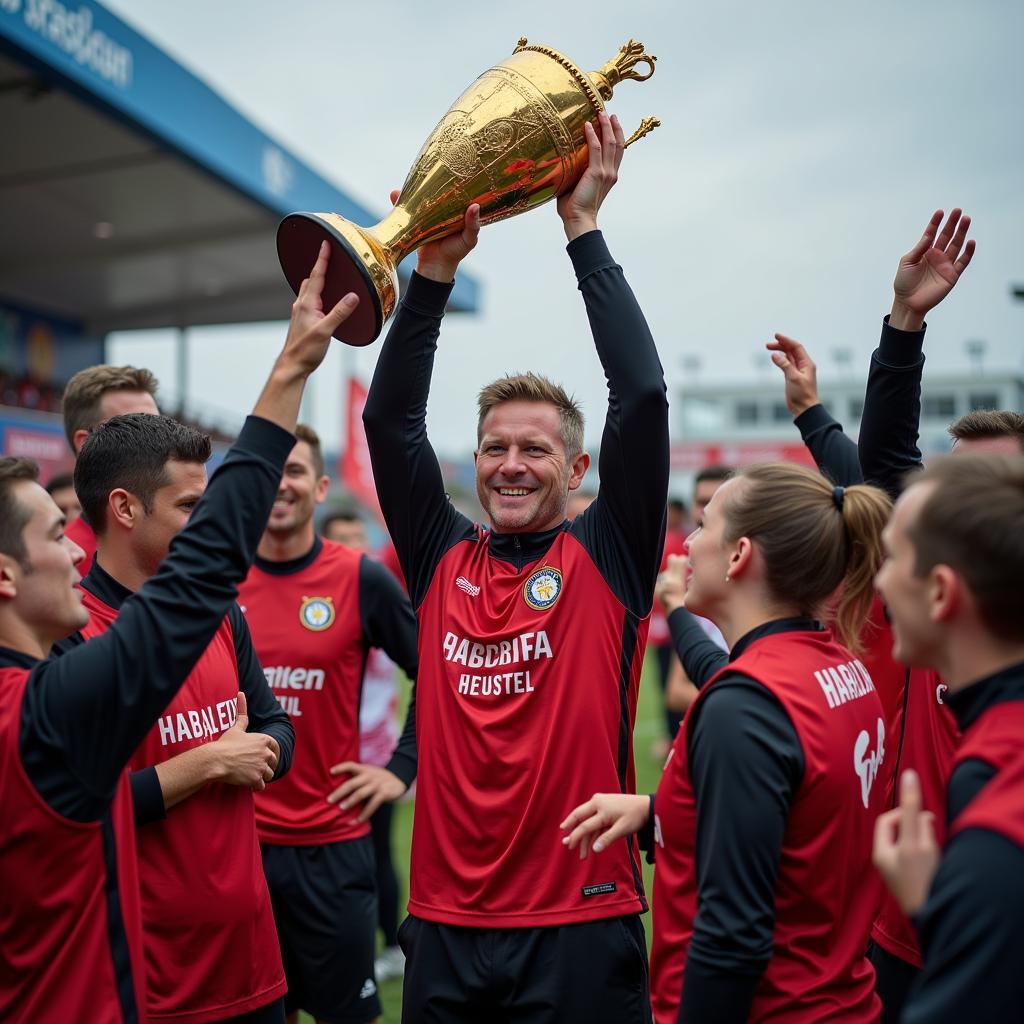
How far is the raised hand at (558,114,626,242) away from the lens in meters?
2.61

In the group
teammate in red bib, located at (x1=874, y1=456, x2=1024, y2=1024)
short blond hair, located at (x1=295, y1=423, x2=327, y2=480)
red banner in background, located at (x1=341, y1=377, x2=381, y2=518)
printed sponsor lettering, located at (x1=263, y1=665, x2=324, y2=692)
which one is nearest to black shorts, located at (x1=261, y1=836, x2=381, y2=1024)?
printed sponsor lettering, located at (x1=263, y1=665, x2=324, y2=692)

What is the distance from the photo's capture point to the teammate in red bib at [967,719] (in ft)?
4.25

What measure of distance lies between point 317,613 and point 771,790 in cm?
248

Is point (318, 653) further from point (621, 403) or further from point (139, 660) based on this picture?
point (139, 660)

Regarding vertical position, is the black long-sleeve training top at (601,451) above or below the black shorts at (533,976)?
above

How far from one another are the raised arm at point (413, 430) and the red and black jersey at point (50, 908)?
119 centimetres

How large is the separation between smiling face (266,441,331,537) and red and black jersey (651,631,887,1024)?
244 centimetres

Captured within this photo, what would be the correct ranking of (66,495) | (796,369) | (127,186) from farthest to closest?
(127,186) < (66,495) < (796,369)

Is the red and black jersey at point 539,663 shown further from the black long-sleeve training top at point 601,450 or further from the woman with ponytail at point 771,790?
the woman with ponytail at point 771,790

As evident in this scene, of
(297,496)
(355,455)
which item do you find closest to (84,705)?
(297,496)

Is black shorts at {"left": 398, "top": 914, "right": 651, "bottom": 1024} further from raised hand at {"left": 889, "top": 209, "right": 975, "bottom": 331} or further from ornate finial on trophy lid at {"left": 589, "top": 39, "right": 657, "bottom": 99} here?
ornate finial on trophy lid at {"left": 589, "top": 39, "right": 657, "bottom": 99}

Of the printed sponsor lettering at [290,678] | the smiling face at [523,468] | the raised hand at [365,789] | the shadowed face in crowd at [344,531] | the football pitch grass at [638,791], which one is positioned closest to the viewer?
the smiling face at [523,468]

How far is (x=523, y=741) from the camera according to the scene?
254 centimetres

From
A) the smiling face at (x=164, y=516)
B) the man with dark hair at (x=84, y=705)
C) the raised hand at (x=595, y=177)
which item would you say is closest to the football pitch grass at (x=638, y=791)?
the man with dark hair at (x=84, y=705)
